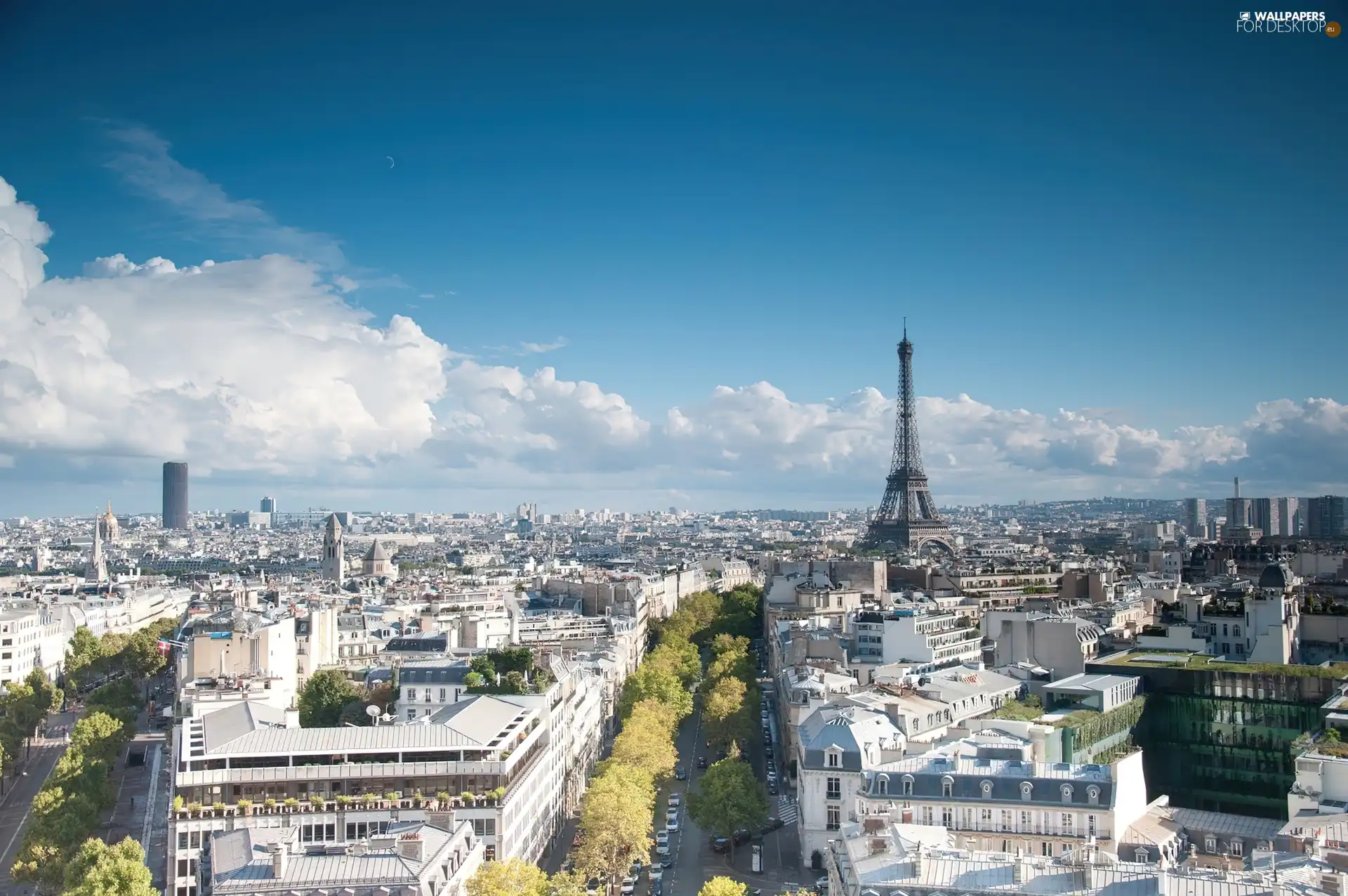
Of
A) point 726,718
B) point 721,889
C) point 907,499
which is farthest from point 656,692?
point 907,499

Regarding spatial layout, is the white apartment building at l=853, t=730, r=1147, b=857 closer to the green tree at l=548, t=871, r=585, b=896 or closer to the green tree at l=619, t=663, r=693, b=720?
the green tree at l=548, t=871, r=585, b=896

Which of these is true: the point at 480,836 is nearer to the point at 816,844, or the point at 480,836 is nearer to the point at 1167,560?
the point at 816,844

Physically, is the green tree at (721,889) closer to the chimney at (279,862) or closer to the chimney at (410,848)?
the chimney at (410,848)

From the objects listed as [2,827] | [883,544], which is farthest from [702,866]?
[883,544]

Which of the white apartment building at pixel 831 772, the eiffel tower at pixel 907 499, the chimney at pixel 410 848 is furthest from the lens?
the eiffel tower at pixel 907 499

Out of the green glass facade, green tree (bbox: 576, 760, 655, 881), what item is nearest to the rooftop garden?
the green glass facade

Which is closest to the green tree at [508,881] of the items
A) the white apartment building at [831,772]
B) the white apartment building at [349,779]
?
the white apartment building at [349,779]
